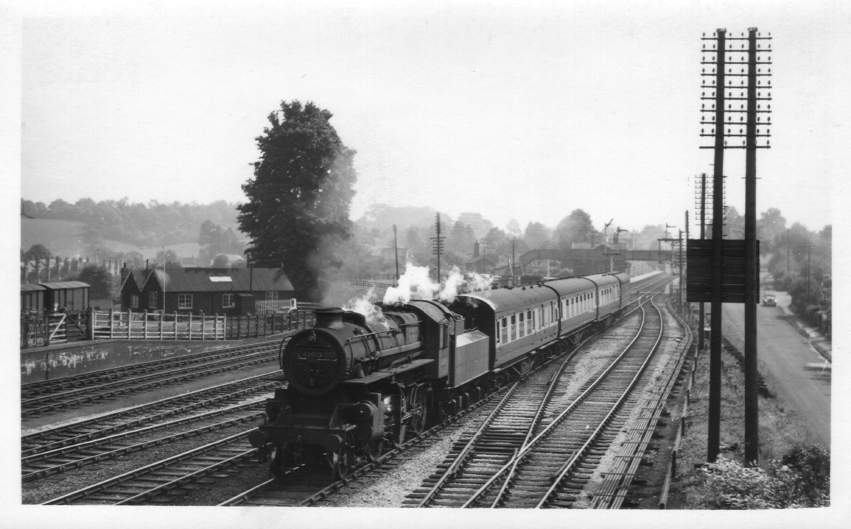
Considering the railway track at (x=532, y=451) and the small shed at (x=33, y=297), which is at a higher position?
the small shed at (x=33, y=297)

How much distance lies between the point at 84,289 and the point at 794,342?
809 inches

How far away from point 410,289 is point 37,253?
23.4 ft

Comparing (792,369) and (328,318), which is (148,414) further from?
(792,369)

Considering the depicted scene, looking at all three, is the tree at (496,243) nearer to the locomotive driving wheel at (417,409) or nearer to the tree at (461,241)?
the tree at (461,241)

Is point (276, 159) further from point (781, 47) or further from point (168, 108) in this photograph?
point (781, 47)

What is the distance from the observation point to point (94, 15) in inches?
415

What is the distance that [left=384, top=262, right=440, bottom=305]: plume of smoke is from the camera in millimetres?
12766

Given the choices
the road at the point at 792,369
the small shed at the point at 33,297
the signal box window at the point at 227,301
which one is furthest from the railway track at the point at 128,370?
the road at the point at 792,369

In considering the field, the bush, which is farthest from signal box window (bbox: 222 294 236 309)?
the bush

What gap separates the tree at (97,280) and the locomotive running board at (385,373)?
14722 millimetres

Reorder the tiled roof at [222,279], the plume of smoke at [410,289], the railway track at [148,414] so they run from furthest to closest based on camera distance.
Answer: the tiled roof at [222,279] < the plume of smoke at [410,289] < the railway track at [148,414]

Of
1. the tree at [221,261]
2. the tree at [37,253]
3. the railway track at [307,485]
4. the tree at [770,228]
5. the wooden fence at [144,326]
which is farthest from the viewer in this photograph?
the tree at [221,261]

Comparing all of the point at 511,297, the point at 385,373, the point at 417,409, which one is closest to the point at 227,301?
the point at 511,297

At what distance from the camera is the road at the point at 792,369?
44.3ft
